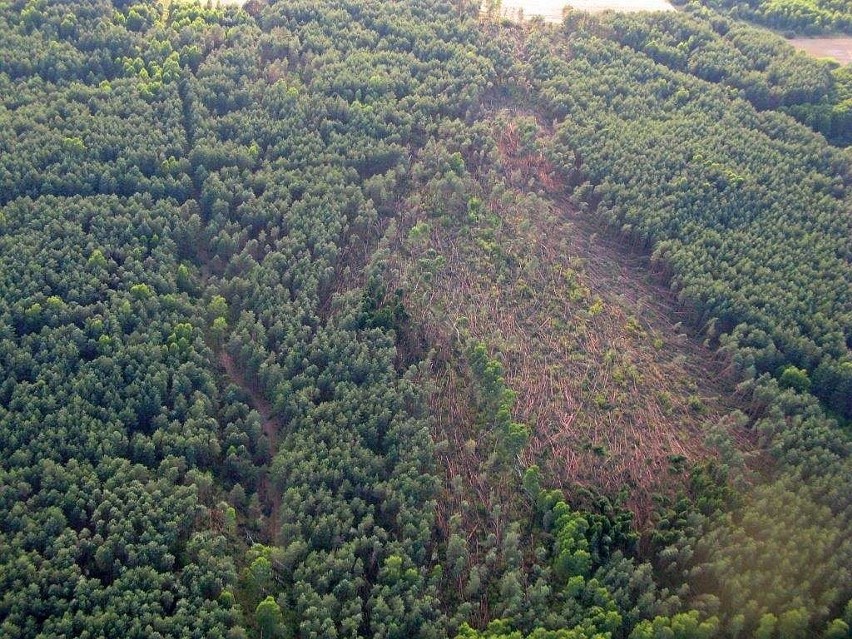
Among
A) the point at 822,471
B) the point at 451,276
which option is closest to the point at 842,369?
the point at 822,471

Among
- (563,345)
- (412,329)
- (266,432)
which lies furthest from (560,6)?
(266,432)

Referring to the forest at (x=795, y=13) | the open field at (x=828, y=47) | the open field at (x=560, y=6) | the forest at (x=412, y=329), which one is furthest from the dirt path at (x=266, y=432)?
the forest at (x=795, y=13)

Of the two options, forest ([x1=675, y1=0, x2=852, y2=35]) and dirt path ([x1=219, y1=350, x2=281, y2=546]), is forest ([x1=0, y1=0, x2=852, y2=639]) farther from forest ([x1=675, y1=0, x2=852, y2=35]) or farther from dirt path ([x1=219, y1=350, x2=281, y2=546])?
forest ([x1=675, y1=0, x2=852, y2=35])

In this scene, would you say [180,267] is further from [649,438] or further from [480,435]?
[649,438]

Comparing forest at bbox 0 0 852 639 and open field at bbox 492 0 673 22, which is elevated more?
open field at bbox 492 0 673 22

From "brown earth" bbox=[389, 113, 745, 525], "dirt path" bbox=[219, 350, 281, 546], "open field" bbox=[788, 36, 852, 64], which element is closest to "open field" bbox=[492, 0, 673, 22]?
"open field" bbox=[788, 36, 852, 64]

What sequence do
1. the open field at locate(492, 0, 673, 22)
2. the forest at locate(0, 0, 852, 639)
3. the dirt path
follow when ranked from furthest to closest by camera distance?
the open field at locate(492, 0, 673, 22) < the dirt path < the forest at locate(0, 0, 852, 639)

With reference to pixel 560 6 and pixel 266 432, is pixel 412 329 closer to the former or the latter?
pixel 266 432
